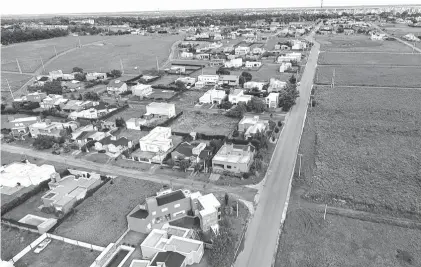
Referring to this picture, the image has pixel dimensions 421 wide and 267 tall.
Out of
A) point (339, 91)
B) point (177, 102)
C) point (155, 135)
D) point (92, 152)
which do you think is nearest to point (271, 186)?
point (155, 135)

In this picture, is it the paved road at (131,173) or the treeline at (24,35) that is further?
the treeline at (24,35)

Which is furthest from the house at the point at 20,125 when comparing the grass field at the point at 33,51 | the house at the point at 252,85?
the grass field at the point at 33,51

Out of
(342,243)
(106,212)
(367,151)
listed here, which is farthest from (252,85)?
(342,243)

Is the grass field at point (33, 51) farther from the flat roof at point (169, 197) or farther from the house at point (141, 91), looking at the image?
the flat roof at point (169, 197)

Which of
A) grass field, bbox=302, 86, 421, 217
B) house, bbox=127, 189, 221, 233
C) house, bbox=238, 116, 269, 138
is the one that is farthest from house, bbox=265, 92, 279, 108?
house, bbox=127, 189, 221, 233

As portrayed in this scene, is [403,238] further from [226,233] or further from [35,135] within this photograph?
[35,135]
